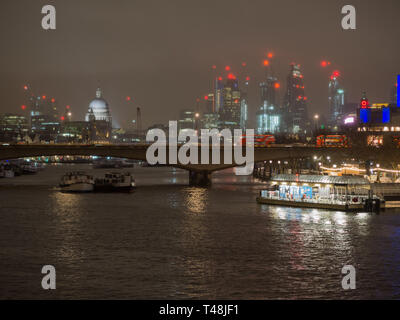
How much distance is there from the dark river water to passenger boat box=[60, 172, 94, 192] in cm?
2048

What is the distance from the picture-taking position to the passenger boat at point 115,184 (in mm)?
85062

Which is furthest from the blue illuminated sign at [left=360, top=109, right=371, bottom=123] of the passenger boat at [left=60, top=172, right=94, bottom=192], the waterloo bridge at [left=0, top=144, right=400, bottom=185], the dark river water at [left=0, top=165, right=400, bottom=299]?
the dark river water at [left=0, top=165, right=400, bottom=299]

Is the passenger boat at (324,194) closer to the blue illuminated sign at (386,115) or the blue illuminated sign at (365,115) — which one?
the blue illuminated sign at (386,115)

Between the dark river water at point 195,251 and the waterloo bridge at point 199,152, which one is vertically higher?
the waterloo bridge at point 199,152

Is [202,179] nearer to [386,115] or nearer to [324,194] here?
[324,194]

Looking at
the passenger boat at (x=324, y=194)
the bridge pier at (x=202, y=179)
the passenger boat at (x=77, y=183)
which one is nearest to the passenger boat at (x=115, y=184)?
the passenger boat at (x=77, y=183)

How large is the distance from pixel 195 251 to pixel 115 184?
49.7 metres

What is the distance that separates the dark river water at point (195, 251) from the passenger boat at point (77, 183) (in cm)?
2048

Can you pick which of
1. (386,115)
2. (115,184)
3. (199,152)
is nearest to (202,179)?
(199,152)

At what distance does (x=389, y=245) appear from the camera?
40.3 metres


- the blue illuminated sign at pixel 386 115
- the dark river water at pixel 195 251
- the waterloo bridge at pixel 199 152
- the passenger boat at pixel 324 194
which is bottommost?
the dark river water at pixel 195 251

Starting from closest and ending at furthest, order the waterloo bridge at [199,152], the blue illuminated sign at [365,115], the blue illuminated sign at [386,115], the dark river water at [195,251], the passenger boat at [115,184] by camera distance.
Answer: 1. the dark river water at [195,251]
2. the passenger boat at [115,184]
3. the waterloo bridge at [199,152]
4. the blue illuminated sign at [386,115]
5. the blue illuminated sign at [365,115]
